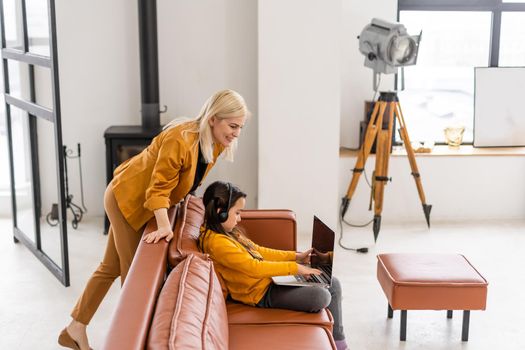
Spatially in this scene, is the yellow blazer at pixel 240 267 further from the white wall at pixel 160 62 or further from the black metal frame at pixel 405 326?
the white wall at pixel 160 62

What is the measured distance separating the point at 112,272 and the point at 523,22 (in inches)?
163

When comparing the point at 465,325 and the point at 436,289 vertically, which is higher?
the point at 436,289

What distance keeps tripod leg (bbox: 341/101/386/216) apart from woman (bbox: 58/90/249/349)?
1994 mm

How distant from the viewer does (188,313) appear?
2172mm

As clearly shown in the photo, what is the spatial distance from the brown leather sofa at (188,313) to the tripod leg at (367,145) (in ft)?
6.30

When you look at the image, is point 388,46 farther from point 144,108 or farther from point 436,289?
point 436,289

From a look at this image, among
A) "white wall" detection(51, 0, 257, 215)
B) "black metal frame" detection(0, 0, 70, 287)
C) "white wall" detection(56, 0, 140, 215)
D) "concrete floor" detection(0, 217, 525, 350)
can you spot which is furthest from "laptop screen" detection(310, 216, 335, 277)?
"white wall" detection(56, 0, 140, 215)

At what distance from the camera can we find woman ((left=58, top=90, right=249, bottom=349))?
3021 millimetres

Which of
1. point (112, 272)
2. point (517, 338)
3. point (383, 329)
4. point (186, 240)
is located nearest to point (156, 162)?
point (186, 240)

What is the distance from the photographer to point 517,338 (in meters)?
3.70

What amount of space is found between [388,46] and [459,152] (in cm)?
133

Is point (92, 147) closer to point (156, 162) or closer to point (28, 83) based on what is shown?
point (28, 83)

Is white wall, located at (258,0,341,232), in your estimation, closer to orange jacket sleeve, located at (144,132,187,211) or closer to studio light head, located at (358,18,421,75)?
studio light head, located at (358,18,421,75)

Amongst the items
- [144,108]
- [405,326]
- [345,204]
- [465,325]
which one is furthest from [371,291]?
[144,108]
